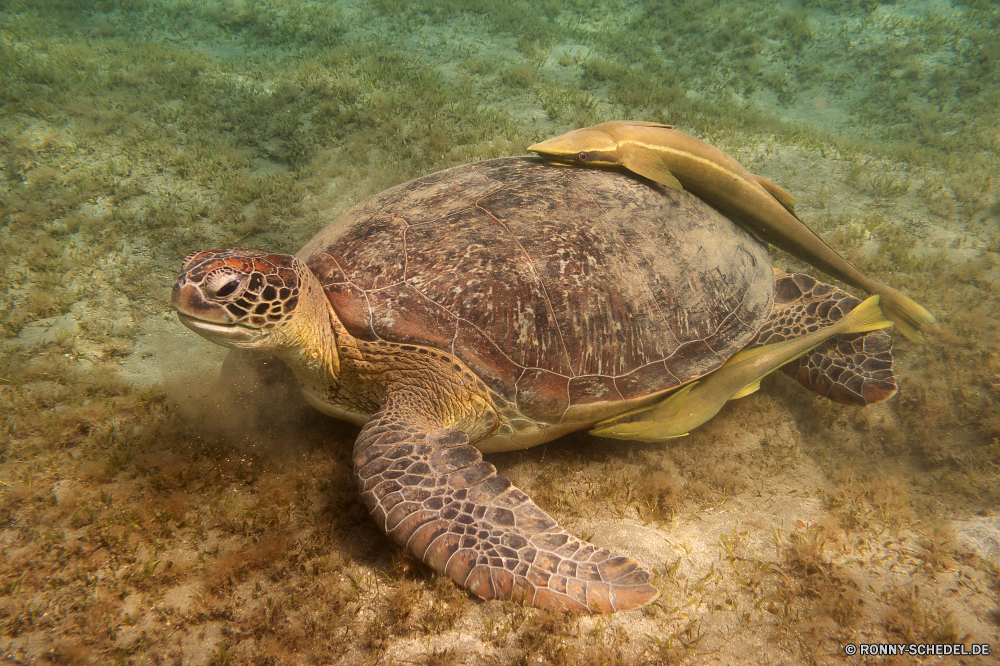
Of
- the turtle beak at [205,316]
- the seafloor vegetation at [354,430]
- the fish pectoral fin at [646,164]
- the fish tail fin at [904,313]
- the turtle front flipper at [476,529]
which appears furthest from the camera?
the fish tail fin at [904,313]

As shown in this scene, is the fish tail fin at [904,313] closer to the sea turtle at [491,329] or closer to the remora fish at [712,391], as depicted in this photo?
the remora fish at [712,391]

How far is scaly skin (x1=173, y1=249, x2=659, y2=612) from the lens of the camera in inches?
73.3

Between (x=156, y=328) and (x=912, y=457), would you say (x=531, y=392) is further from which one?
(x=156, y=328)

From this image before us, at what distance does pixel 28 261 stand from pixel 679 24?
11.2 m

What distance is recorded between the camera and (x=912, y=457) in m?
3.01

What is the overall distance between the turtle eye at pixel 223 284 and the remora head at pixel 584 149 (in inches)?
77.3

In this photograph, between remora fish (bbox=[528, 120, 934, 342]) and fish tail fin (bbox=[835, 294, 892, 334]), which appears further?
fish tail fin (bbox=[835, 294, 892, 334])

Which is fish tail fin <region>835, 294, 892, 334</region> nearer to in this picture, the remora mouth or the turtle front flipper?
the turtle front flipper

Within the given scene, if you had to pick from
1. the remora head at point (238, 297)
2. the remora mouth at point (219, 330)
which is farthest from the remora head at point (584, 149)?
the remora mouth at point (219, 330)

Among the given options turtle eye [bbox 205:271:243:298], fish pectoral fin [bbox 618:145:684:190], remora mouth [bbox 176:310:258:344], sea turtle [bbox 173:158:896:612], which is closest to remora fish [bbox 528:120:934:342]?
fish pectoral fin [bbox 618:145:684:190]

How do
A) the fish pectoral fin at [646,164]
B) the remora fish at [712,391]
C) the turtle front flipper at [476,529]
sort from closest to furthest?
1. the turtle front flipper at [476,529]
2. the remora fish at [712,391]
3. the fish pectoral fin at [646,164]

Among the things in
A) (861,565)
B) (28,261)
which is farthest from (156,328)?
(861,565)

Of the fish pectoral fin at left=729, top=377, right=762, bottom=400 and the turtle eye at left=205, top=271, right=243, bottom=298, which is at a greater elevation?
the turtle eye at left=205, top=271, right=243, bottom=298

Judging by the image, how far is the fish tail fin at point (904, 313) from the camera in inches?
132
